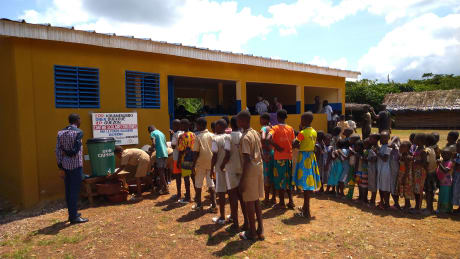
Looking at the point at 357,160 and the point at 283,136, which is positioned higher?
the point at 283,136

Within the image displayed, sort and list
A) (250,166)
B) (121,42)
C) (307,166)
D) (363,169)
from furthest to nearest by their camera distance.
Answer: (121,42) < (363,169) < (307,166) < (250,166)

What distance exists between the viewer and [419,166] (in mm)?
5109

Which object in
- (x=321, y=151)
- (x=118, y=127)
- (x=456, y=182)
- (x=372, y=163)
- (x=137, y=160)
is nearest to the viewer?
(x=456, y=182)

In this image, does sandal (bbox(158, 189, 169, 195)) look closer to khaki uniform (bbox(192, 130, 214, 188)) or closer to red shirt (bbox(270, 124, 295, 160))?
khaki uniform (bbox(192, 130, 214, 188))

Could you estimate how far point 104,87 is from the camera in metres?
7.16

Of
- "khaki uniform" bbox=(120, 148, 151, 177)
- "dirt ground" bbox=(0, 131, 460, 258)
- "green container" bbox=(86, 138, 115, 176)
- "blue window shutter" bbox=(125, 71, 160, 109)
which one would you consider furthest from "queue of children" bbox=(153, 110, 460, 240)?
"blue window shutter" bbox=(125, 71, 160, 109)

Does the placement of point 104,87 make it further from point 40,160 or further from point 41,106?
point 40,160

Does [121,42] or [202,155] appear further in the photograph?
[121,42]

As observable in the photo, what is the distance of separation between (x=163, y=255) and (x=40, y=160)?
3.96m

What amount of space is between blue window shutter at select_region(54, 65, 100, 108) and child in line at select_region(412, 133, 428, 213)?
645 cm

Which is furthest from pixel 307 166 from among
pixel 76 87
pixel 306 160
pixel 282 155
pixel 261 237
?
pixel 76 87

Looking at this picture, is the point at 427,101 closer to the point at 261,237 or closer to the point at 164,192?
the point at 164,192

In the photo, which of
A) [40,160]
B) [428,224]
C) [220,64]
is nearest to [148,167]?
[40,160]

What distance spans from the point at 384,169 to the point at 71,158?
5.22 metres
